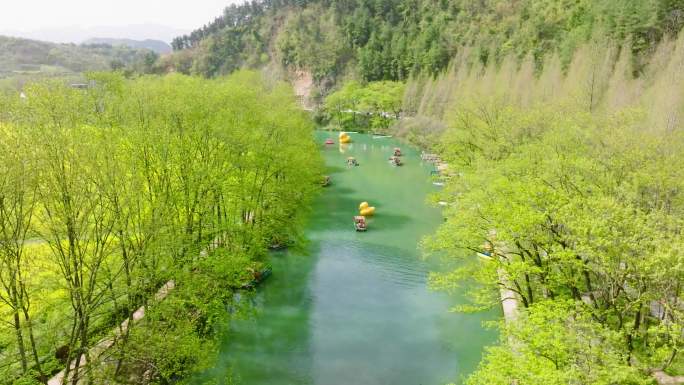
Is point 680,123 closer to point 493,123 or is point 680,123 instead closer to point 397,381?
point 493,123

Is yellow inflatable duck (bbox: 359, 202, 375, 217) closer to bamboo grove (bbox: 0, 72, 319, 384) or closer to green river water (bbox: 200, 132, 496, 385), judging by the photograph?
green river water (bbox: 200, 132, 496, 385)

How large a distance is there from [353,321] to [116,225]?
15165mm

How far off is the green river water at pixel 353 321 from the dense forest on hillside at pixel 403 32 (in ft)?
147

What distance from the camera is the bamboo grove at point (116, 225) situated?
1352 cm

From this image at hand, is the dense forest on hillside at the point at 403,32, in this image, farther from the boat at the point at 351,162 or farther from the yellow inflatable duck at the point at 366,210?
the yellow inflatable duck at the point at 366,210

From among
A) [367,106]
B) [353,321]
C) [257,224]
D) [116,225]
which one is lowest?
[353,321]

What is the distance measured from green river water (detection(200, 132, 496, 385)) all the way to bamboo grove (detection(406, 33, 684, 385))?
281 cm

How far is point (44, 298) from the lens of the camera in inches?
610

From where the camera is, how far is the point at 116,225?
15914 millimetres

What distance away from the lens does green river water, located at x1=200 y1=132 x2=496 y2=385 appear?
2230cm

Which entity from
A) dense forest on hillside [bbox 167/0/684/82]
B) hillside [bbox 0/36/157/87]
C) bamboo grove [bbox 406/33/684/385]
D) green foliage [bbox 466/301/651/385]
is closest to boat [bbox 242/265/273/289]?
bamboo grove [bbox 406/33/684/385]

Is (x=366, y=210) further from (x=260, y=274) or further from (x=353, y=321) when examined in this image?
(x=353, y=321)

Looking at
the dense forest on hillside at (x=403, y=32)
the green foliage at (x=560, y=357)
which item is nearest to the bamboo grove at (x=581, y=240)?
the green foliage at (x=560, y=357)

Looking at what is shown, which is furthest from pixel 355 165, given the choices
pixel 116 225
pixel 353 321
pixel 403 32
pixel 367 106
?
pixel 403 32
